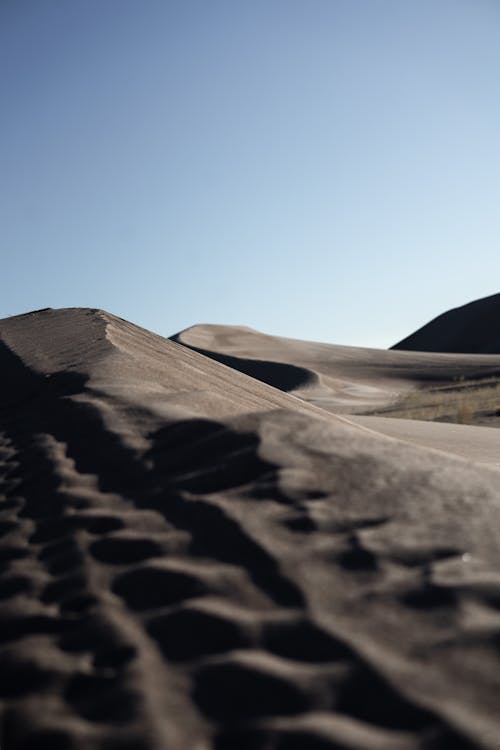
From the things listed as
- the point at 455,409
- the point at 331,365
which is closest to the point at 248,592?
the point at 455,409

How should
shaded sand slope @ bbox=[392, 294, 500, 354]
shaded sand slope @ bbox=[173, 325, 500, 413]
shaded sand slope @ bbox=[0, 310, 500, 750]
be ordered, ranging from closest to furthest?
shaded sand slope @ bbox=[0, 310, 500, 750] → shaded sand slope @ bbox=[173, 325, 500, 413] → shaded sand slope @ bbox=[392, 294, 500, 354]

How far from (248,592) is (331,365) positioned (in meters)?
34.9

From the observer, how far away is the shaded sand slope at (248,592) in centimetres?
155

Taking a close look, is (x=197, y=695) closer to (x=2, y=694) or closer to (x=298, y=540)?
(x=2, y=694)

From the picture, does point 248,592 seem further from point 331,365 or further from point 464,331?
point 464,331

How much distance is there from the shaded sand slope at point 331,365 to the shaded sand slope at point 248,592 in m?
18.8

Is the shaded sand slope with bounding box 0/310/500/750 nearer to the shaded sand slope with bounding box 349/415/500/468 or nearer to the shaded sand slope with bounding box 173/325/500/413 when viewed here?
the shaded sand slope with bounding box 349/415/500/468

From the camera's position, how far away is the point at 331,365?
3662 centimetres

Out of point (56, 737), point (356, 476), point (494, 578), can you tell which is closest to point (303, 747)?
point (56, 737)

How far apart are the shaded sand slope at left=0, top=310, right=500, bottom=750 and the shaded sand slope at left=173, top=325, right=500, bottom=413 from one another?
61.6 ft

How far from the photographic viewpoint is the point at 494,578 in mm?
1948

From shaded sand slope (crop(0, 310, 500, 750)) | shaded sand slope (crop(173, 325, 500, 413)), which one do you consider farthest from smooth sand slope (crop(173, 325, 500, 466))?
shaded sand slope (crop(0, 310, 500, 750))

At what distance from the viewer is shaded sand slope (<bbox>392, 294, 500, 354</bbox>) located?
6022cm

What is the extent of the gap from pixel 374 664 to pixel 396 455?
1405mm
